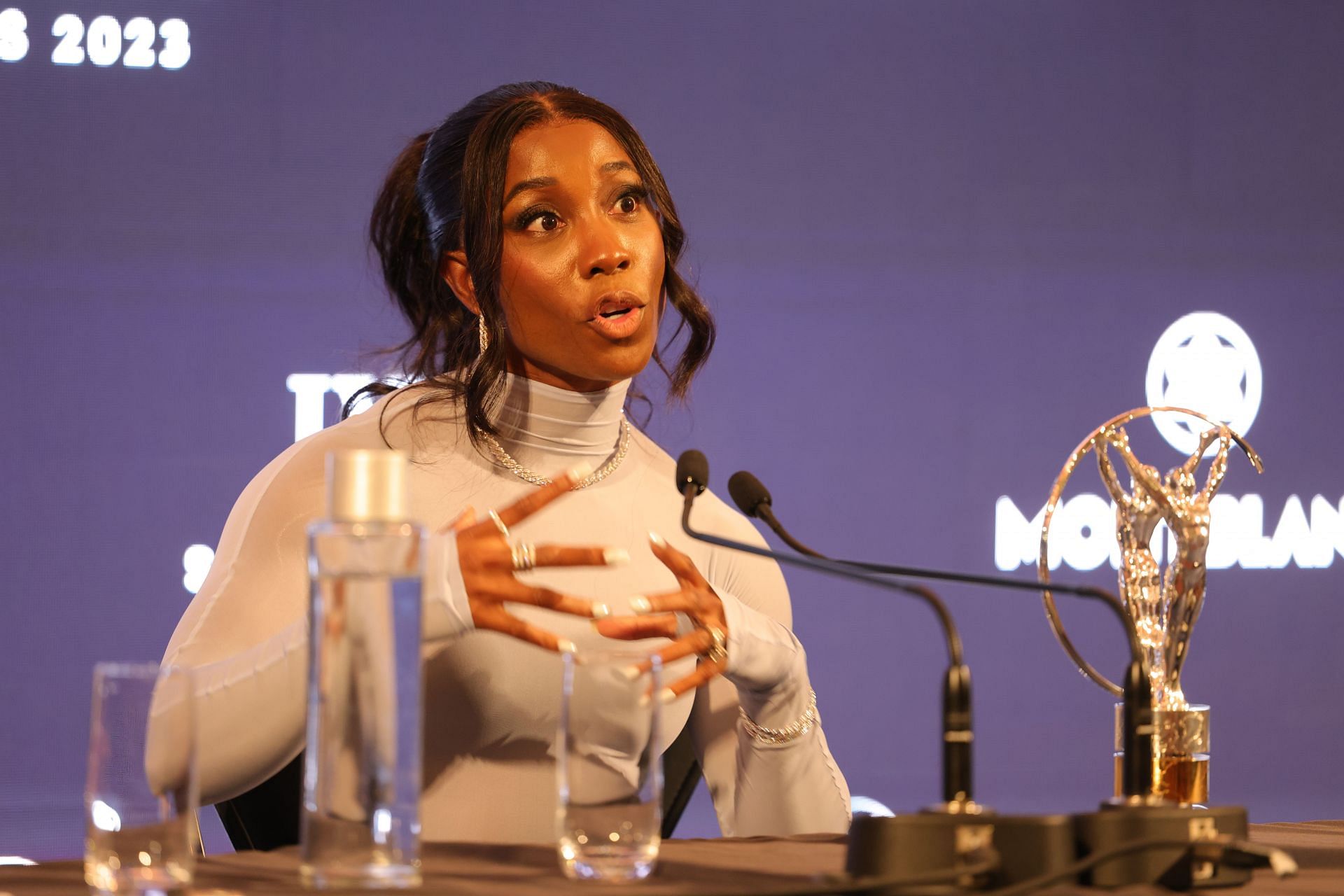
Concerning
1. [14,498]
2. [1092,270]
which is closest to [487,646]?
[14,498]

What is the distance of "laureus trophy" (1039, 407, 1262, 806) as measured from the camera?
1246mm

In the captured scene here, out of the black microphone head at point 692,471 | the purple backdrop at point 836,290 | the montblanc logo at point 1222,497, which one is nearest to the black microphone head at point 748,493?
the black microphone head at point 692,471

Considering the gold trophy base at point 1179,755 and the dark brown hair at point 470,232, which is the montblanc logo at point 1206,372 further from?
the gold trophy base at point 1179,755

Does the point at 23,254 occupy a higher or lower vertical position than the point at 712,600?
higher

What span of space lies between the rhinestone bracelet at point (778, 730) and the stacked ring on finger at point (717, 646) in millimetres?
234

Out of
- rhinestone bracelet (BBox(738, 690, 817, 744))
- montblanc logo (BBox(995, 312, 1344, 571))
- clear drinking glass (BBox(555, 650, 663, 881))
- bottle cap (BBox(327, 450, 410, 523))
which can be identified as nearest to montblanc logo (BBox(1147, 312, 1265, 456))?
montblanc logo (BBox(995, 312, 1344, 571))

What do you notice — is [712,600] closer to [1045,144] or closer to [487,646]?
[487,646]

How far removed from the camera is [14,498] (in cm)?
295

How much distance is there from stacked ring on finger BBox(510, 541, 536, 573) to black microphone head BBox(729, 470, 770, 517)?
0.51 ft

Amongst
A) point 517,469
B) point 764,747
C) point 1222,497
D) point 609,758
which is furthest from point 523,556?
point 1222,497

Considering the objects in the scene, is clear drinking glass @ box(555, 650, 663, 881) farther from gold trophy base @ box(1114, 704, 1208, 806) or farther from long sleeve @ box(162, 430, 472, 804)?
gold trophy base @ box(1114, 704, 1208, 806)

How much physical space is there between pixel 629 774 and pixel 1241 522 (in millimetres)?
2823

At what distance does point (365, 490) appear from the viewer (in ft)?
2.78

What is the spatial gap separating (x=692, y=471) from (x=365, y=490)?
383 millimetres
